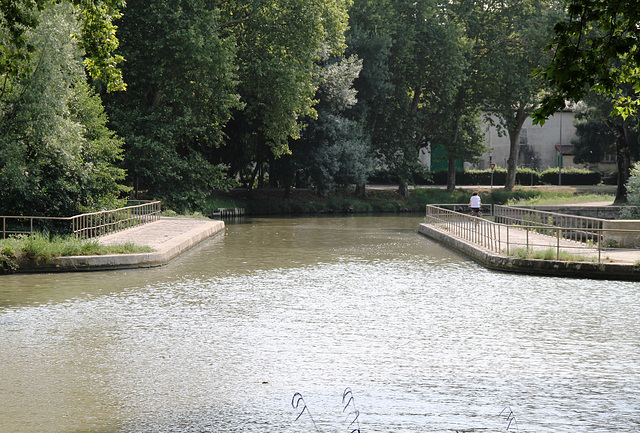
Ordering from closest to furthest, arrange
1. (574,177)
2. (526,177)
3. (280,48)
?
(280,48) → (574,177) → (526,177)

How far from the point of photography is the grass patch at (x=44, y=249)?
A: 703 inches

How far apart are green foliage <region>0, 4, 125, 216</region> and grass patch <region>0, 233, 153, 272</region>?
4089mm

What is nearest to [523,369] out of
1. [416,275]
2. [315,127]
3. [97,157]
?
[416,275]

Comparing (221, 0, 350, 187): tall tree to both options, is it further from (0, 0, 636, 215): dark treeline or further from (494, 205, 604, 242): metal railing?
(494, 205, 604, 242): metal railing

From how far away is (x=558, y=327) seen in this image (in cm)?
1173

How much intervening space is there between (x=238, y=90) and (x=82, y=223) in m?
22.6

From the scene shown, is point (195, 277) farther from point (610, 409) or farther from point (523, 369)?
point (610, 409)

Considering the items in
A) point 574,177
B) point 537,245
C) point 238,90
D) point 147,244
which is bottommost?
point 147,244

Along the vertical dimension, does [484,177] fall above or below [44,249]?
above

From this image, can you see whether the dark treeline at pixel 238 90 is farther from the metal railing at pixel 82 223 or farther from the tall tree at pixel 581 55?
the tall tree at pixel 581 55

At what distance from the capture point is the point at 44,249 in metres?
18.2

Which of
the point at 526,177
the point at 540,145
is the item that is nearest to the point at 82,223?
the point at 526,177

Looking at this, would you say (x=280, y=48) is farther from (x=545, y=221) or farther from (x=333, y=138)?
(x=545, y=221)

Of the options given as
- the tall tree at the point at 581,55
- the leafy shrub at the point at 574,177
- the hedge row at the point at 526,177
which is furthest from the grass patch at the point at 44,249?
the leafy shrub at the point at 574,177
